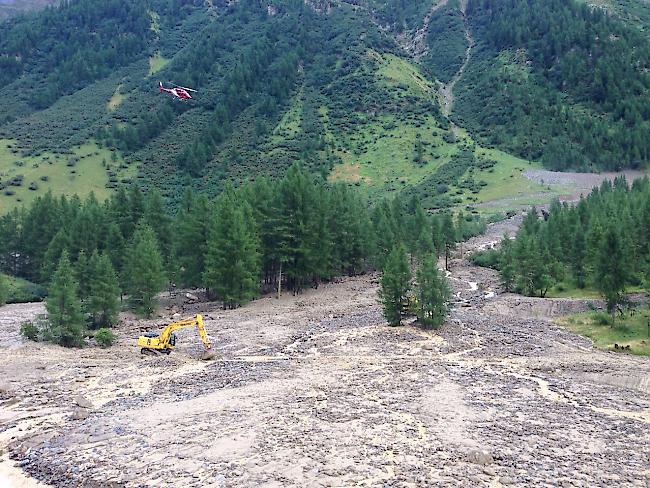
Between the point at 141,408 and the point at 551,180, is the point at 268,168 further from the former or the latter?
the point at 141,408

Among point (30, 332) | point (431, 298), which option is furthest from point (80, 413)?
point (431, 298)

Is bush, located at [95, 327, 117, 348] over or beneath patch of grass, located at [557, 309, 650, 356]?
over

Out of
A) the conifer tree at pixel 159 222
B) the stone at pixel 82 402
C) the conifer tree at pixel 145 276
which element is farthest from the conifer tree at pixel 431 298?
the conifer tree at pixel 159 222

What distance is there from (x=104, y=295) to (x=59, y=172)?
113 meters

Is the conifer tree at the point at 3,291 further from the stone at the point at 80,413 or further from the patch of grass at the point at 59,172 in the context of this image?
the patch of grass at the point at 59,172

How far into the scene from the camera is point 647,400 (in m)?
32.8

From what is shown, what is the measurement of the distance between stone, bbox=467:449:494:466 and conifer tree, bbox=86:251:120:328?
130 feet

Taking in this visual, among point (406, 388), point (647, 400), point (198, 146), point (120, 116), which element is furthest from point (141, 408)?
point (120, 116)

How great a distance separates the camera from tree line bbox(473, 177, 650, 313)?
5072cm

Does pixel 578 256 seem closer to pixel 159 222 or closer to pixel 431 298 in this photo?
pixel 431 298

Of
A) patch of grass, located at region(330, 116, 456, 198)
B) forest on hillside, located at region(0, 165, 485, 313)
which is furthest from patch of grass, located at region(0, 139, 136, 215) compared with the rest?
patch of grass, located at region(330, 116, 456, 198)

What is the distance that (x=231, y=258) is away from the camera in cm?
6284

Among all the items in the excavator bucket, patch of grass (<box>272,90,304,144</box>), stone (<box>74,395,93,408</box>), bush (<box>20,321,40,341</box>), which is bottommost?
the excavator bucket

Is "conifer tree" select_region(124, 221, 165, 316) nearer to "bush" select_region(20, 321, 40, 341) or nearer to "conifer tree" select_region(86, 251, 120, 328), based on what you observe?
"conifer tree" select_region(86, 251, 120, 328)
